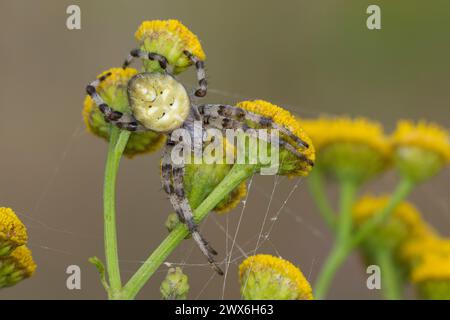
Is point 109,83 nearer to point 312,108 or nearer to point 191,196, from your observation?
point 191,196

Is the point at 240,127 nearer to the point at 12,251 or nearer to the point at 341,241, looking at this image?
the point at 12,251

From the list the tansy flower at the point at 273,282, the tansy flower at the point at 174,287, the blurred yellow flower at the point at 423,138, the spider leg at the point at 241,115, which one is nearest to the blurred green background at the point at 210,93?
the blurred yellow flower at the point at 423,138

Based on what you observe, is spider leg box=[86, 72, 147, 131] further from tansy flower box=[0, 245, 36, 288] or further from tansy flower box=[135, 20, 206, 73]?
tansy flower box=[0, 245, 36, 288]

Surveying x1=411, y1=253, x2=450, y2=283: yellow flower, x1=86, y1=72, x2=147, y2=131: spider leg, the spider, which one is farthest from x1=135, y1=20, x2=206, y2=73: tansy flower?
x1=411, y1=253, x2=450, y2=283: yellow flower

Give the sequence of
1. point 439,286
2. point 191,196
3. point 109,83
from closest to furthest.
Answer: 1. point 191,196
2. point 109,83
3. point 439,286

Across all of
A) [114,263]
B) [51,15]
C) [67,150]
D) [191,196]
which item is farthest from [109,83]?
[51,15]

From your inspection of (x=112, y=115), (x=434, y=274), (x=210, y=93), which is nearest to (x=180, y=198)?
(x=112, y=115)
